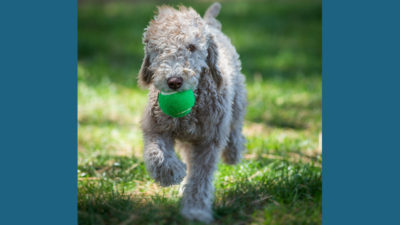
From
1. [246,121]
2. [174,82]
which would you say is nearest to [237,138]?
[174,82]

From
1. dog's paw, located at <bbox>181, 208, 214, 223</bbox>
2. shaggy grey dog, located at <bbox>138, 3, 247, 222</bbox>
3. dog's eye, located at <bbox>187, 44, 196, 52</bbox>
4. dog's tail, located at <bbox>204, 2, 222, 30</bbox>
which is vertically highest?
dog's tail, located at <bbox>204, 2, 222, 30</bbox>

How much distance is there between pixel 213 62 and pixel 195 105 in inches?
12.7

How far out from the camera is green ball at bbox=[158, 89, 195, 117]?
3.26 metres

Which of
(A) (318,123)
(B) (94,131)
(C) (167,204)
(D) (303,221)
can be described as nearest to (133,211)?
(C) (167,204)

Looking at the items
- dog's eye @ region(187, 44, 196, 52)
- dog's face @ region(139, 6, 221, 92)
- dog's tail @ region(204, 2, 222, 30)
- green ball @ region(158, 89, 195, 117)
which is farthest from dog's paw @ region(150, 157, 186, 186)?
dog's tail @ region(204, 2, 222, 30)

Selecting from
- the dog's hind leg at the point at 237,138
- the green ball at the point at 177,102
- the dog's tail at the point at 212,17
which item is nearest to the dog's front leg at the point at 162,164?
the green ball at the point at 177,102

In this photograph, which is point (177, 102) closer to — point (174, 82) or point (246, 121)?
point (174, 82)

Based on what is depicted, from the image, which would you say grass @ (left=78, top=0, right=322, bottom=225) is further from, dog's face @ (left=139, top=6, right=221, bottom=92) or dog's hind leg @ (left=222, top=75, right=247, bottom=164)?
dog's face @ (left=139, top=6, right=221, bottom=92)

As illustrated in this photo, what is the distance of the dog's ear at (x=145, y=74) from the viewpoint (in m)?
3.54

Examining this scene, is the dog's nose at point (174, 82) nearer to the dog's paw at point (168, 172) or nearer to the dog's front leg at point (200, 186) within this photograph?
the dog's paw at point (168, 172)

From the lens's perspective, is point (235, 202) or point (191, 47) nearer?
point (191, 47)

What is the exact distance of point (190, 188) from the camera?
360 centimetres

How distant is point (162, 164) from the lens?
349 centimetres

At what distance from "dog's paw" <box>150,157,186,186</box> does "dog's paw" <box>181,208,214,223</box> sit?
0.22 m
